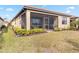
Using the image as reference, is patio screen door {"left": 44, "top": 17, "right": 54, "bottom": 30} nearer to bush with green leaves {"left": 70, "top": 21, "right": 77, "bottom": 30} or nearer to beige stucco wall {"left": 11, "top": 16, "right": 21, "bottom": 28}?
bush with green leaves {"left": 70, "top": 21, "right": 77, "bottom": 30}

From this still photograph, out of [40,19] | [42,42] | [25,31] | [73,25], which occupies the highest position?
[40,19]

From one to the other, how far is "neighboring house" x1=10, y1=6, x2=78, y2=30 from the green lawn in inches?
6.8

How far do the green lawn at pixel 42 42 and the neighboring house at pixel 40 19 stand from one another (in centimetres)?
17

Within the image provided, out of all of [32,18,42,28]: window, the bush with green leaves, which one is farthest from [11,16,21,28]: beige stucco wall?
the bush with green leaves

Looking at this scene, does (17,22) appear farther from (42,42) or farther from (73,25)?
(73,25)

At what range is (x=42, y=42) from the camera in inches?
168

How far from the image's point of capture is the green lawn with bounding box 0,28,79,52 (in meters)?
4.23

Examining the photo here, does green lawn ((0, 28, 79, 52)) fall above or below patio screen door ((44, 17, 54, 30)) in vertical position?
below

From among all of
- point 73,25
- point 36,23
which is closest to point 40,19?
point 36,23

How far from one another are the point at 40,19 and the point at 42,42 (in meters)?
0.46

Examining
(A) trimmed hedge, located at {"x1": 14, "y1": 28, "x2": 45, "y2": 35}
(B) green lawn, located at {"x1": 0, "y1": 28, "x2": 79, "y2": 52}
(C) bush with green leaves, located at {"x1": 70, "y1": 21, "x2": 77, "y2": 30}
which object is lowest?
(B) green lawn, located at {"x1": 0, "y1": 28, "x2": 79, "y2": 52}

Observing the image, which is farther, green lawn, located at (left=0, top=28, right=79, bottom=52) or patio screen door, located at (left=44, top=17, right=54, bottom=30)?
patio screen door, located at (left=44, top=17, right=54, bottom=30)
